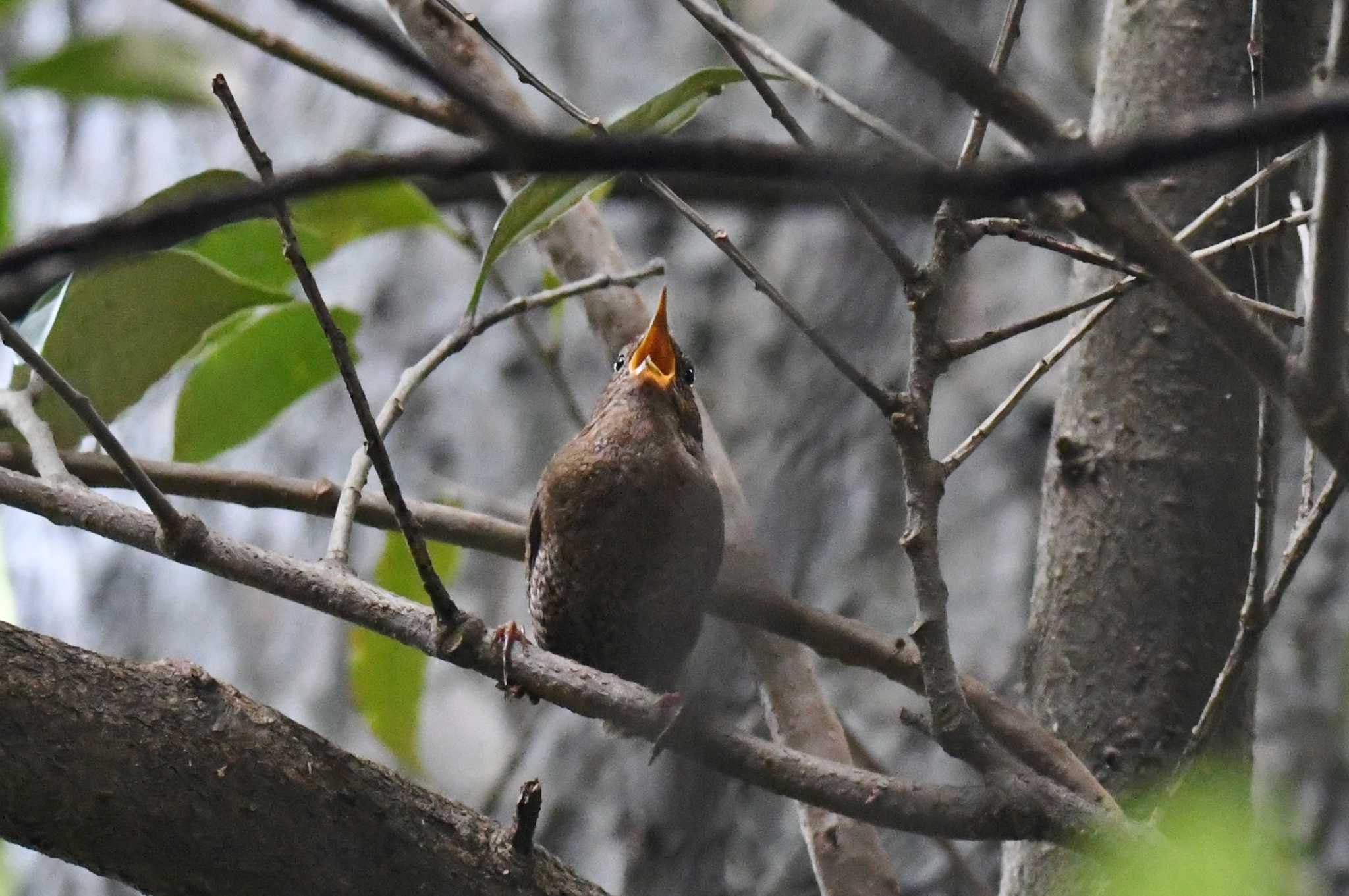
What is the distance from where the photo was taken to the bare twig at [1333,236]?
55 cm

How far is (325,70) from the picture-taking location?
1.37 metres

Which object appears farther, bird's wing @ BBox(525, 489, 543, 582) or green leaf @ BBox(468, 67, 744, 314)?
bird's wing @ BBox(525, 489, 543, 582)

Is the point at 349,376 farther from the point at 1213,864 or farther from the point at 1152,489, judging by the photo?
the point at 1152,489

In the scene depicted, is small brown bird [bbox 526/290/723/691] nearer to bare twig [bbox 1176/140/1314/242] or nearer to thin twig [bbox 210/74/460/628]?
thin twig [bbox 210/74/460/628]

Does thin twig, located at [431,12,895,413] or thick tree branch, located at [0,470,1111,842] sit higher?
thin twig, located at [431,12,895,413]

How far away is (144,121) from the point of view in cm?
421

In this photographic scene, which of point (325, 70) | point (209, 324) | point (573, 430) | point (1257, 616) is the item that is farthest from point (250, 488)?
point (573, 430)

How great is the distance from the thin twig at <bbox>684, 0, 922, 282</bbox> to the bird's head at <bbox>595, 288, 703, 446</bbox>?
1.94 ft

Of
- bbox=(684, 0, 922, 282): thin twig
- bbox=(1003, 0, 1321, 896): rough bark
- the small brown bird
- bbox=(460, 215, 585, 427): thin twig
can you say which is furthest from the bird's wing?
bbox=(684, 0, 922, 282): thin twig

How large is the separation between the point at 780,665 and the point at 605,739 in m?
1.25

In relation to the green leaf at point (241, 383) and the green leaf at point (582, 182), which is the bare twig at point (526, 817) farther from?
the green leaf at point (241, 383)

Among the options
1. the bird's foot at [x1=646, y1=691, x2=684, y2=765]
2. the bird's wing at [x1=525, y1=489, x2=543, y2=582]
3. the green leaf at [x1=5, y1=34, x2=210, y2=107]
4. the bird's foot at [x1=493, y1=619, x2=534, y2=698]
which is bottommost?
the bird's foot at [x1=646, y1=691, x2=684, y2=765]

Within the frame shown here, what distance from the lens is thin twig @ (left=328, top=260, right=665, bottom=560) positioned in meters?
1.17

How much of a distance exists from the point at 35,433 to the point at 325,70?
0.44 meters
